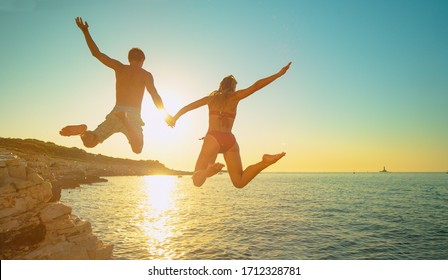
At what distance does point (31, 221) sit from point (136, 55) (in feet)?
41.7

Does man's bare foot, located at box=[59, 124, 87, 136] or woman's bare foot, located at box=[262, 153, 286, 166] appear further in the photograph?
man's bare foot, located at box=[59, 124, 87, 136]

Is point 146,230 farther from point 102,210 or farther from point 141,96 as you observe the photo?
point 141,96

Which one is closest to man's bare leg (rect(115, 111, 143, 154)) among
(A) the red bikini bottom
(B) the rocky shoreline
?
(A) the red bikini bottom

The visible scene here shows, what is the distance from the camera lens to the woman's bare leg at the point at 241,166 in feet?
21.1

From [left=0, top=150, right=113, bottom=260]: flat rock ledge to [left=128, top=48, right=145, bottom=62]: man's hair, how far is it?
11.7m

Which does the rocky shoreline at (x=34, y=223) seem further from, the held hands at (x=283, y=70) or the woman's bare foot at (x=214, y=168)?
the held hands at (x=283, y=70)

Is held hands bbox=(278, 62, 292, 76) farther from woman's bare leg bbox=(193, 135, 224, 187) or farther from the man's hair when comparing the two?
the man's hair

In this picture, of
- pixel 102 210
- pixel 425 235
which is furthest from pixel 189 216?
pixel 425 235

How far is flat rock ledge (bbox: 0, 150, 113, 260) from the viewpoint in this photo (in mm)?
15719

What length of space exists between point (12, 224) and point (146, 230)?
2608cm

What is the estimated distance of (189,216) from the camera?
55.4m

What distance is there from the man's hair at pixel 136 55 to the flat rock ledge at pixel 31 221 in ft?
38.5

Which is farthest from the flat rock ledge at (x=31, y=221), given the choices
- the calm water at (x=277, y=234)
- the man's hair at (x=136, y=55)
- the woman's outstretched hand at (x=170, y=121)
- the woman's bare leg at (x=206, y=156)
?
the woman's bare leg at (x=206, y=156)
